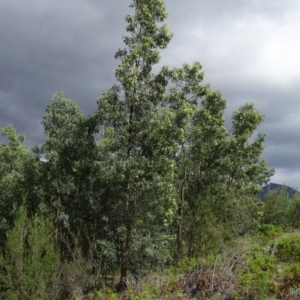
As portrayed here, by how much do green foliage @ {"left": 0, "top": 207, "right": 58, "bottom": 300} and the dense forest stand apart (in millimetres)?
39

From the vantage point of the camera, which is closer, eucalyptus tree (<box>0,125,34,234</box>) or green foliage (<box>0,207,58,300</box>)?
green foliage (<box>0,207,58,300</box>)

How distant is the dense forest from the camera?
18547mm

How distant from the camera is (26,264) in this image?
57.9 feet

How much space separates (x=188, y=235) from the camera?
2428 cm

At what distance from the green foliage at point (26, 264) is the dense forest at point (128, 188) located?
1.5 inches

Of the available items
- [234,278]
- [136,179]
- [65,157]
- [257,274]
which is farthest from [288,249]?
[65,157]

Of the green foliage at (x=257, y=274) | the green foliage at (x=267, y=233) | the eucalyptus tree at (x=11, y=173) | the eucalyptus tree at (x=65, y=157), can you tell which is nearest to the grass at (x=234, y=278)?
the green foliage at (x=257, y=274)

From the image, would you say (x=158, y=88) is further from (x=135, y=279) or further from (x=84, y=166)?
(x=135, y=279)

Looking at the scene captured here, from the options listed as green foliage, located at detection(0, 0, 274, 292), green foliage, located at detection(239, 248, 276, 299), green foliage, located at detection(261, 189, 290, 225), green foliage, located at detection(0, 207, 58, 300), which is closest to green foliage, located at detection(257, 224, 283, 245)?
green foliage, located at detection(0, 0, 274, 292)

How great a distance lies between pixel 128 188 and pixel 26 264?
16.7 ft

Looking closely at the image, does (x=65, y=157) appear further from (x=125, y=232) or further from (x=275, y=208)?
(x=275, y=208)

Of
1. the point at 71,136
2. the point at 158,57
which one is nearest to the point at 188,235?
the point at 71,136

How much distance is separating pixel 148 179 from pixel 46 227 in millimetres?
4584

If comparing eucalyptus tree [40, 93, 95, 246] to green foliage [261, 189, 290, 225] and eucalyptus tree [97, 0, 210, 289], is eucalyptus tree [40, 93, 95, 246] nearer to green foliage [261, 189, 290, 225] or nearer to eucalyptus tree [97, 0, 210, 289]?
eucalyptus tree [97, 0, 210, 289]
